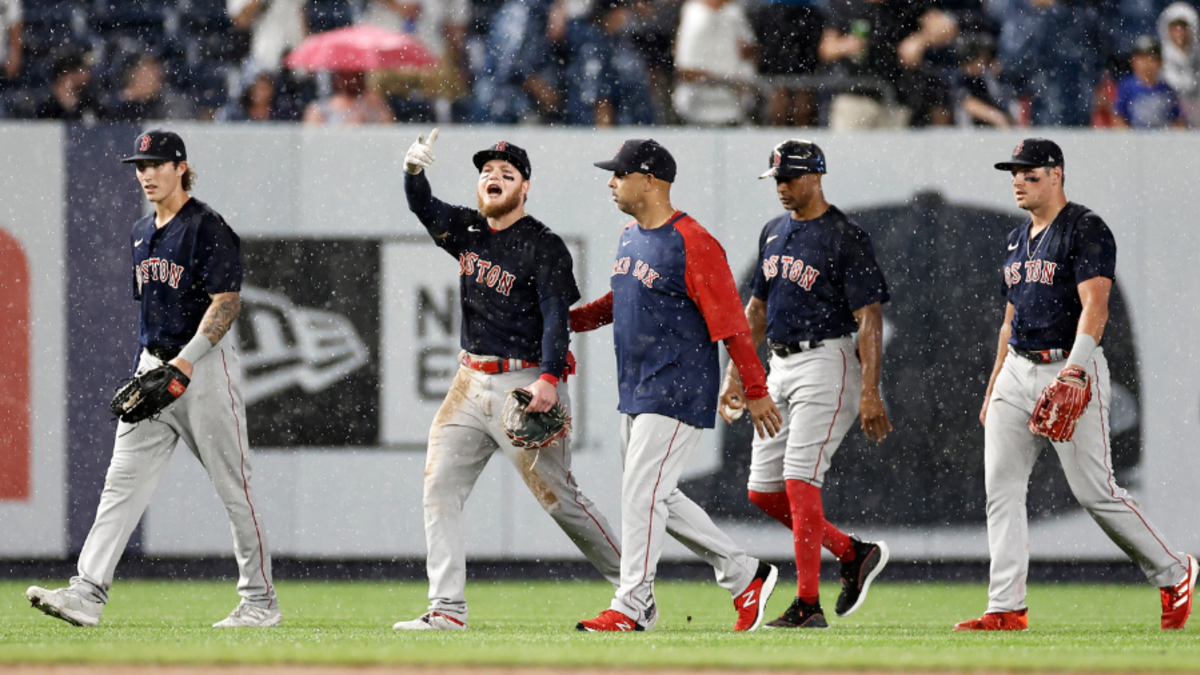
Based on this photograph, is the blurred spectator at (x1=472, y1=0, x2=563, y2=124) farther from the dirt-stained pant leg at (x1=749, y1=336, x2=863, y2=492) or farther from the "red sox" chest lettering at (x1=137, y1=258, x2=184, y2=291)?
Result: the dirt-stained pant leg at (x1=749, y1=336, x2=863, y2=492)

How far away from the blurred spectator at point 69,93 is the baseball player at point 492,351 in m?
5.35

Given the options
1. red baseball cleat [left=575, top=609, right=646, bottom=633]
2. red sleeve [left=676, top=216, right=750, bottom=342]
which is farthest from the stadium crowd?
red baseball cleat [left=575, top=609, right=646, bottom=633]

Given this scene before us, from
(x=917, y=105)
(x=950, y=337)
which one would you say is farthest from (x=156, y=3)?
(x=950, y=337)

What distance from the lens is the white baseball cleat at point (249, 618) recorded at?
20.1ft

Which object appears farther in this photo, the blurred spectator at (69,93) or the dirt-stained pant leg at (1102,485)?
the blurred spectator at (69,93)

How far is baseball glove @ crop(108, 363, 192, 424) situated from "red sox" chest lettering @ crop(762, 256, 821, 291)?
2.50 m

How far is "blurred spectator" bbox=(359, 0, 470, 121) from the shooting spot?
37.7ft

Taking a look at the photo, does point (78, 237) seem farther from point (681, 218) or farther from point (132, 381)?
point (681, 218)

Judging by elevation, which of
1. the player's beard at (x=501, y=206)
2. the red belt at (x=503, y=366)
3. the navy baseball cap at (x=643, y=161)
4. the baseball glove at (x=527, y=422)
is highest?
the navy baseball cap at (x=643, y=161)

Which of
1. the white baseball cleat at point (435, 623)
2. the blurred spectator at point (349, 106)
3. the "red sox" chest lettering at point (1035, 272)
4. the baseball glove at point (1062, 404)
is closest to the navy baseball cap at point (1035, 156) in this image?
the "red sox" chest lettering at point (1035, 272)

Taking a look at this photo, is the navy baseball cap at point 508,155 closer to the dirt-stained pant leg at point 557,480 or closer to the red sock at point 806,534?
the dirt-stained pant leg at point 557,480

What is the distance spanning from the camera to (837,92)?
9.91m

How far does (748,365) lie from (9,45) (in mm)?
8221

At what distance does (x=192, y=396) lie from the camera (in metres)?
6.11
